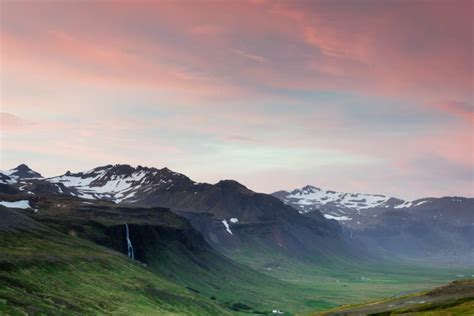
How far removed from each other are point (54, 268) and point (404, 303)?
11018 centimetres

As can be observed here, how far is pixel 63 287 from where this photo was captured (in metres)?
158

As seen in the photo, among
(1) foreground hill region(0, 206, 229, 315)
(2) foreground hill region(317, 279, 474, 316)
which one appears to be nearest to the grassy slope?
(1) foreground hill region(0, 206, 229, 315)

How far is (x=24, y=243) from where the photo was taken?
192 meters

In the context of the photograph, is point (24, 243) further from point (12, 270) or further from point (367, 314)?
point (367, 314)

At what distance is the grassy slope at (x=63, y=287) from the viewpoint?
131m

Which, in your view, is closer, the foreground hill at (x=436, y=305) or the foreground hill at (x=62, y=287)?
the foreground hill at (x=436, y=305)

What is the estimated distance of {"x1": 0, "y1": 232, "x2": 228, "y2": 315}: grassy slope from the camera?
131 metres

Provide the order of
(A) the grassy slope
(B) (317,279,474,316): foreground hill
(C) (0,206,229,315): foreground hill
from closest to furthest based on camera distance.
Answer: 1. (B) (317,279,474,316): foreground hill
2. (C) (0,206,229,315): foreground hill
3. (A) the grassy slope

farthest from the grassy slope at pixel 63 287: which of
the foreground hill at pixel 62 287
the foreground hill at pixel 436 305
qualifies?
the foreground hill at pixel 436 305

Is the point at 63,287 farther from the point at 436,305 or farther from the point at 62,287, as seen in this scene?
the point at 436,305

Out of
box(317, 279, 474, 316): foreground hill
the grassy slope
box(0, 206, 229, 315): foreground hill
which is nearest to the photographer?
box(317, 279, 474, 316): foreground hill

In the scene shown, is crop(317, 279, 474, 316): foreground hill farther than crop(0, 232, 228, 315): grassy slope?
No

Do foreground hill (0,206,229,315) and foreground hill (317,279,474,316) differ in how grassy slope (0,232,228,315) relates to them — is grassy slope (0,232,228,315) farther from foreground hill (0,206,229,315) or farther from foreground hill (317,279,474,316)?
foreground hill (317,279,474,316)

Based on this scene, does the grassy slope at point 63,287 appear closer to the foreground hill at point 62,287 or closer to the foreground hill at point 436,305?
the foreground hill at point 62,287
